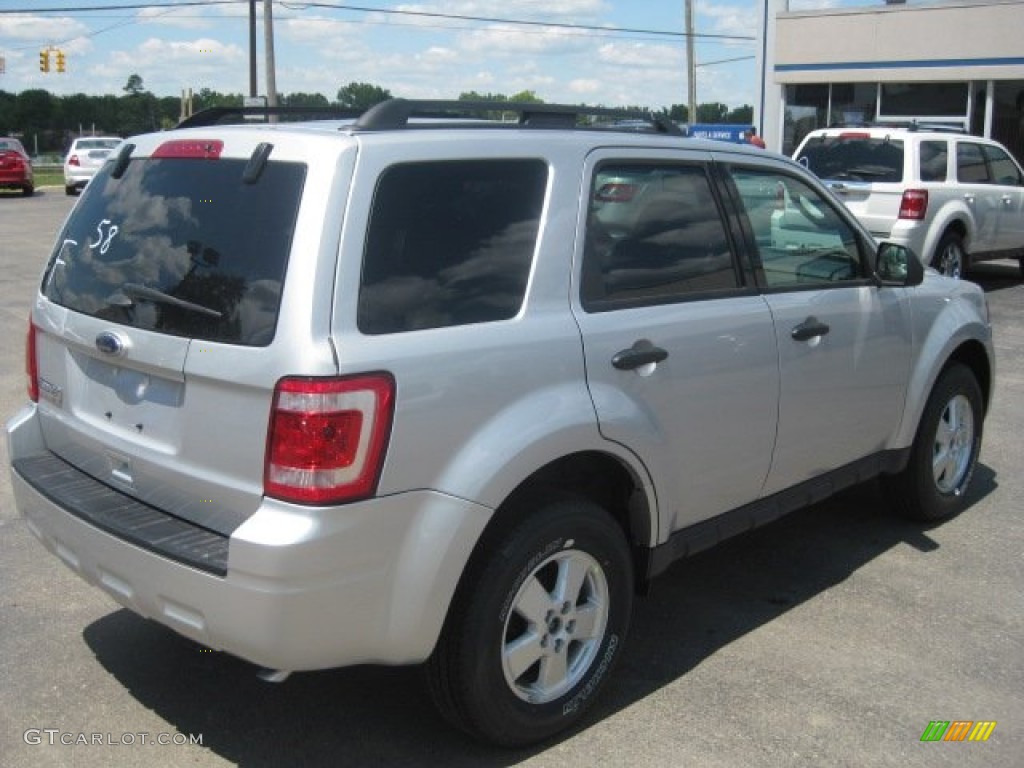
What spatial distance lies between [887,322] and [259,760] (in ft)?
10.1

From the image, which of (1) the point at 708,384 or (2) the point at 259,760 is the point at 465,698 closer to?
(2) the point at 259,760

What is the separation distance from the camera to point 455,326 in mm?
3051

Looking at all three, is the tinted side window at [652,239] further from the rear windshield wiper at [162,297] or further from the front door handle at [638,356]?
the rear windshield wiper at [162,297]

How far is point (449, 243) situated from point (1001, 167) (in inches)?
492

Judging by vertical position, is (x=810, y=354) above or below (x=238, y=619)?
above

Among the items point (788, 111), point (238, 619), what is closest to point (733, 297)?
point (238, 619)

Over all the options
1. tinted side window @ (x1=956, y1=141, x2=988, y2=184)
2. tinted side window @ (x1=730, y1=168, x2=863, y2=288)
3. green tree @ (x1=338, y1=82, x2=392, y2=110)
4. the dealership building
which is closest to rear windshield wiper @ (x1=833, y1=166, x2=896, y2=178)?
tinted side window @ (x1=956, y1=141, x2=988, y2=184)

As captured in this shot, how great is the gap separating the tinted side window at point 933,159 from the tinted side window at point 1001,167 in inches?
46.1

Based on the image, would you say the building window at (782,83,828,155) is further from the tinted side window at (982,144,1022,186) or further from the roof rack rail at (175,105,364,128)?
the roof rack rail at (175,105,364,128)

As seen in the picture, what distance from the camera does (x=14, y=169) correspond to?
1224 inches

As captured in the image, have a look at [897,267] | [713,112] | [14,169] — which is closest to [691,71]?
[713,112]

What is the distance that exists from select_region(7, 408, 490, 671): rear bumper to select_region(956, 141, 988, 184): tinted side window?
37.1 feet

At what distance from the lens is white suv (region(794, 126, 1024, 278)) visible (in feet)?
39.4

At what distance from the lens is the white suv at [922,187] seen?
39.4 feet
